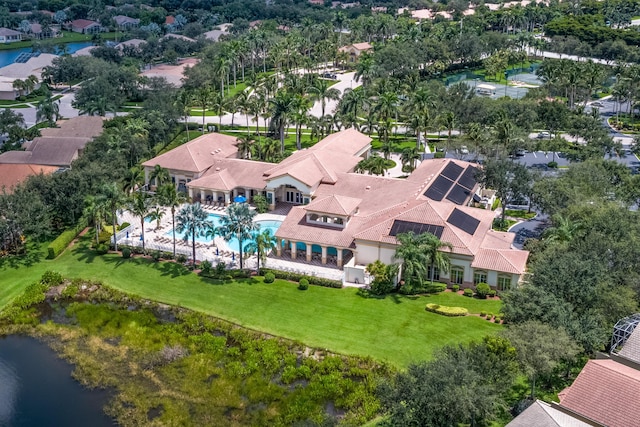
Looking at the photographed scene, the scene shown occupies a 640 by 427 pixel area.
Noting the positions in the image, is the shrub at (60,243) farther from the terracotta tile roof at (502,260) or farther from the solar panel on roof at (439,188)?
the terracotta tile roof at (502,260)

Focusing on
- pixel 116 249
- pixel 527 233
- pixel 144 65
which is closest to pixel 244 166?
pixel 116 249

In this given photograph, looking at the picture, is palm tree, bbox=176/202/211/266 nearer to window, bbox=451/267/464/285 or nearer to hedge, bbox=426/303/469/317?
hedge, bbox=426/303/469/317

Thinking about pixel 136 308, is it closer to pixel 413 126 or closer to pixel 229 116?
pixel 413 126

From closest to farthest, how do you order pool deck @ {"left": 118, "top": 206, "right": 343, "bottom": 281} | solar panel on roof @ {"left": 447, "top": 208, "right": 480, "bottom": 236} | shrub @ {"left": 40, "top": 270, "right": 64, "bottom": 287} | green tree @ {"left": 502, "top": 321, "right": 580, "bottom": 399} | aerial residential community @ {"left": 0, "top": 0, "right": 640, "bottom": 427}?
green tree @ {"left": 502, "top": 321, "right": 580, "bottom": 399} → aerial residential community @ {"left": 0, "top": 0, "right": 640, "bottom": 427} → shrub @ {"left": 40, "top": 270, "right": 64, "bottom": 287} → solar panel on roof @ {"left": 447, "top": 208, "right": 480, "bottom": 236} → pool deck @ {"left": 118, "top": 206, "right": 343, "bottom": 281}

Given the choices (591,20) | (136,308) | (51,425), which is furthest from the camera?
(591,20)

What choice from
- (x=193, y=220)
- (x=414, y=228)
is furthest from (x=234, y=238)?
(x=414, y=228)

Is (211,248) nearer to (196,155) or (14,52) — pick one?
(196,155)

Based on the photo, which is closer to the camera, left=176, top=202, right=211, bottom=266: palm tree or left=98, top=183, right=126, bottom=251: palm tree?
left=176, top=202, right=211, bottom=266: palm tree

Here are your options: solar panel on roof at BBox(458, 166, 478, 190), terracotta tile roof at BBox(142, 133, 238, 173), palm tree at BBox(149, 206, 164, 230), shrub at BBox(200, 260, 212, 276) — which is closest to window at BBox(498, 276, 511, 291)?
solar panel on roof at BBox(458, 166, 478, 190)
